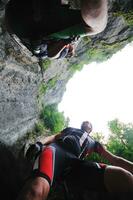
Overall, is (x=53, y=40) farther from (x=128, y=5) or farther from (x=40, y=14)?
(x=128, y=5)

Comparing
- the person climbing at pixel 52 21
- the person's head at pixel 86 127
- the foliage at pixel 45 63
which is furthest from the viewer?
the foliage at pixel 45 63

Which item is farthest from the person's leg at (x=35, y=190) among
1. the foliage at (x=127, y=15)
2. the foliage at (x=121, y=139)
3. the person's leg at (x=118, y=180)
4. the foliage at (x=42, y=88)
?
the foliage at (x=127, y=15)

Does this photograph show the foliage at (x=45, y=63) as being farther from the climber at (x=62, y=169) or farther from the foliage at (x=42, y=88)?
the climber at (x=62, y=169)

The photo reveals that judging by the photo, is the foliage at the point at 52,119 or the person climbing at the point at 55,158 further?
the foliage at the point at 52,119

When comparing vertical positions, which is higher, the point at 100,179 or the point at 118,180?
the point at 118,180

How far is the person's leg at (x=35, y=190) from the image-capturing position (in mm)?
3502

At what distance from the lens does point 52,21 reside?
2.93 meters

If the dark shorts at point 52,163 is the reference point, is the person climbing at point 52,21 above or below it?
above

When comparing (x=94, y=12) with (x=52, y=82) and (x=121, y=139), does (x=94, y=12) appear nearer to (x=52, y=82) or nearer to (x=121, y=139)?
(x=121, y=139)

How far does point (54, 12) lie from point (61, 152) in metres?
2.56

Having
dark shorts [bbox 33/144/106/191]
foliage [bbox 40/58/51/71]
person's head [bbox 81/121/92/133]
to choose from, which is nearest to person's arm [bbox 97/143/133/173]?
person's head [bbox 81/121/92/133]

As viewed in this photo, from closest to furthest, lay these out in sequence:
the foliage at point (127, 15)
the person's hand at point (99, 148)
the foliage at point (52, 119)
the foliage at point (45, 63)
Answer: the person's hand at point (99, 148)
the foliage at point (127, 15)
the foliage at point (45, 63)
the foliage at point (52, 119)

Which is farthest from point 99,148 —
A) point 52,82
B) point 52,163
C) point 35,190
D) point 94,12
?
point 94,12

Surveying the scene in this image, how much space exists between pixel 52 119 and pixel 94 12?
549 centimetres
